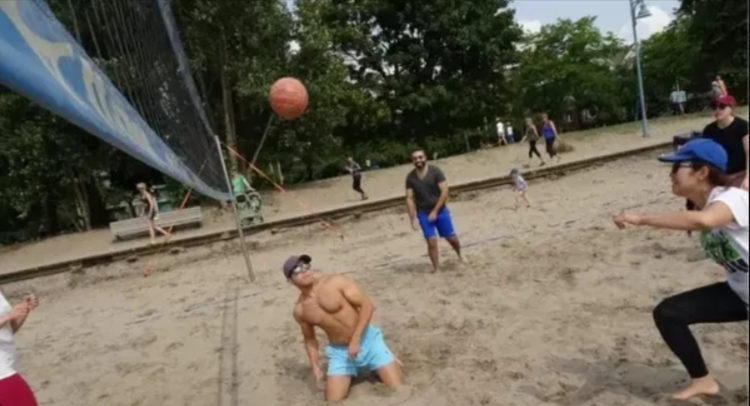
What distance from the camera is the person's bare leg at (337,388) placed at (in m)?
4.26

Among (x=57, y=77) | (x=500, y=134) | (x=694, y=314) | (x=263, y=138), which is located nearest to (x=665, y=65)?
(x=500, y=134)

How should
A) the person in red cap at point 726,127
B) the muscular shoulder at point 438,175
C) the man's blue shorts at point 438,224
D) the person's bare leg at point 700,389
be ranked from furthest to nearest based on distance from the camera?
Answer: 1. the man's blue shorts at point 438,224
2. the muscular shoulder at point 438,175
3. the person in red cap at point 726,127
4. the person's bare leg at point 700,389

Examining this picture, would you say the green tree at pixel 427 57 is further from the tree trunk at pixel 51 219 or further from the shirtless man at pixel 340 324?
the shirtless man at pixel 340 324

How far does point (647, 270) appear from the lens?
6.12 meters

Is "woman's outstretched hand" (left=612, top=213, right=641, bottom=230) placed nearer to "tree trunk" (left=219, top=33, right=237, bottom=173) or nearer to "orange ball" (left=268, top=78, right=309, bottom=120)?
"orange ball" (left=268, top=78, right=309, bottom=120)

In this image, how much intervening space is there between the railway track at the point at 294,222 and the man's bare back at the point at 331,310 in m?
8.58

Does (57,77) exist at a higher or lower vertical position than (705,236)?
higher

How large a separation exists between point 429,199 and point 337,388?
3.46 metres

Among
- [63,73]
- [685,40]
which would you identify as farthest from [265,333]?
[685,40]

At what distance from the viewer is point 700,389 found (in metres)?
3.31

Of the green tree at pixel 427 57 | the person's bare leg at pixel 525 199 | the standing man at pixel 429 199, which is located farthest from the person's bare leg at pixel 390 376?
the green tree at pixel 427 57

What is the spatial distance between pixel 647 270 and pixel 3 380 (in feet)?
17.1

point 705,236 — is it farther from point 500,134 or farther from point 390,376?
point 500,134

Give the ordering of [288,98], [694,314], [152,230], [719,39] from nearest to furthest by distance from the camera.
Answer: [694,314] → [288,98] → [152,230] → [719,39]
